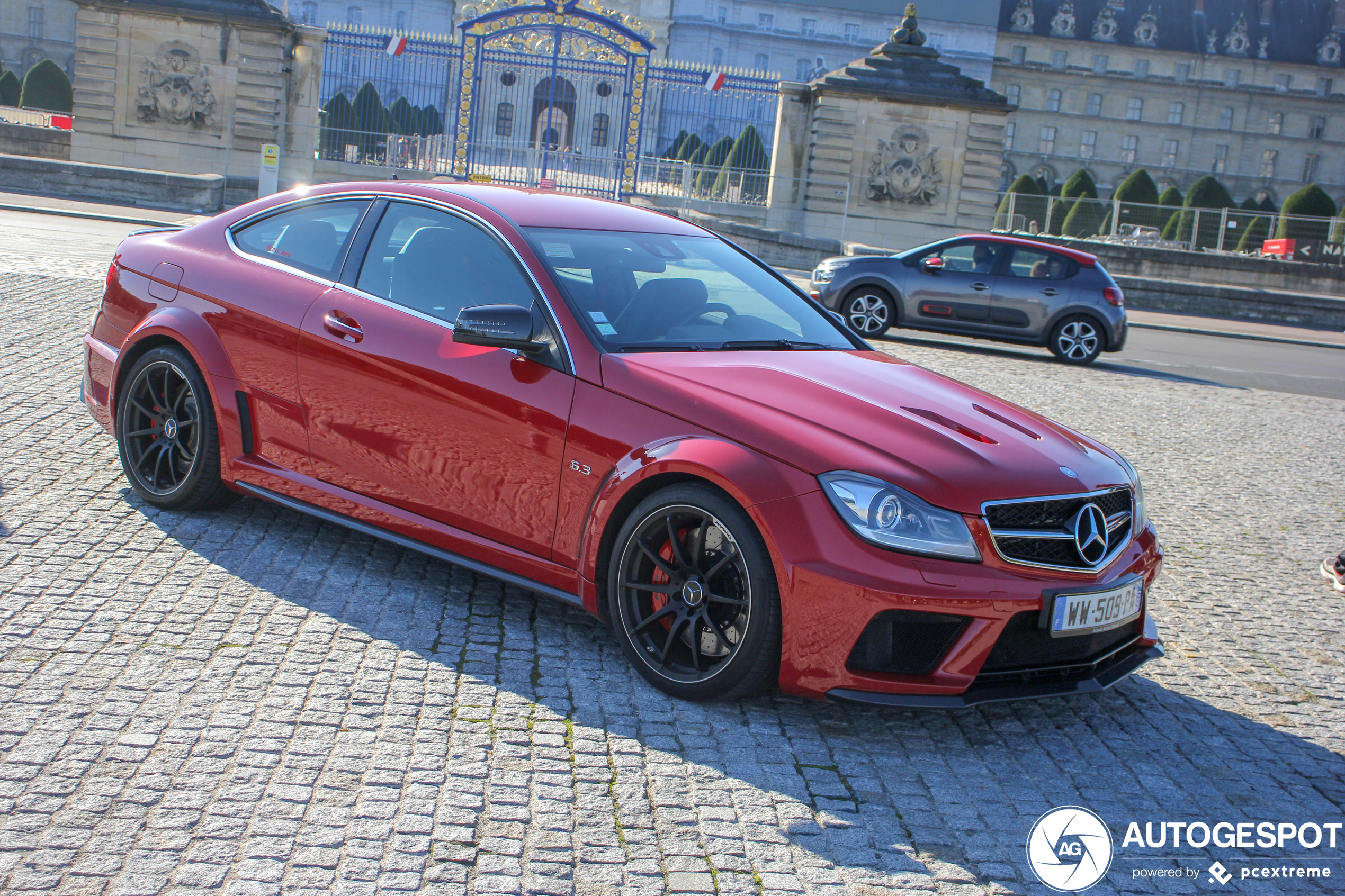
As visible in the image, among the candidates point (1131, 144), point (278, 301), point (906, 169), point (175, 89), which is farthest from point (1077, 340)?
point (1131, 144)

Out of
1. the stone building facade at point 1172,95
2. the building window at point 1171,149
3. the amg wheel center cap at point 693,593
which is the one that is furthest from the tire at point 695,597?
the building window at point 1171,149

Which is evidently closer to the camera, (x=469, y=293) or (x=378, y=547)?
(x=469, y=293)

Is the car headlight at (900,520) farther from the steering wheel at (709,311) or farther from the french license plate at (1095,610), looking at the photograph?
the steering wheel at (709,311)

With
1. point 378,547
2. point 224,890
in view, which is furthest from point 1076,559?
point 378,547

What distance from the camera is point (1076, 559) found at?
3.69 metres

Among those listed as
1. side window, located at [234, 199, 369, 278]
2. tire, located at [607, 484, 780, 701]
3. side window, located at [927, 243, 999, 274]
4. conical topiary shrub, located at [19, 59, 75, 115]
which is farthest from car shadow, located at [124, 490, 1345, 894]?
conical topiary shrub, located at [19, 59, 75, 115]

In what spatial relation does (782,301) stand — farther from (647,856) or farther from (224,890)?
(224,890)

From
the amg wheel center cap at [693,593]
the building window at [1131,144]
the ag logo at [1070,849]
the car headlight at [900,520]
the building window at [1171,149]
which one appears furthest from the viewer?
the building window at [1131,144]

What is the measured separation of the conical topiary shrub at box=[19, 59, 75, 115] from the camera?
44.4 meters

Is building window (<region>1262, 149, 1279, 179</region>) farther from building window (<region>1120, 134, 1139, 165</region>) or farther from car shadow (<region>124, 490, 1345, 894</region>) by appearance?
car shadow (<region>124, 490, 1345, 894</region>)

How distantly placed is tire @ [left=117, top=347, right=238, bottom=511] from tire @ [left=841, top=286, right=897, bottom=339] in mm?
11682

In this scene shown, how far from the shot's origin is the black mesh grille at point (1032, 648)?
11.6 ft

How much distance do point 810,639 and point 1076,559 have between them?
0.87 m

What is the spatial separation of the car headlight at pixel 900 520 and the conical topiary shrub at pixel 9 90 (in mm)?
55079
